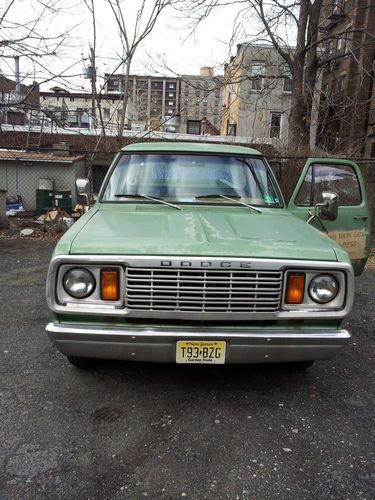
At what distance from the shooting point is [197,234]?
2.95 m

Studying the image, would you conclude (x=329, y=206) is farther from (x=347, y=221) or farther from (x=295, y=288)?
(x=295, y=288)

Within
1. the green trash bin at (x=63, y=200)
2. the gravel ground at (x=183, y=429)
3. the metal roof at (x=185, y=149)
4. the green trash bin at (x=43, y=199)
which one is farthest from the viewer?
the green trash bin at (x=43, y=199)

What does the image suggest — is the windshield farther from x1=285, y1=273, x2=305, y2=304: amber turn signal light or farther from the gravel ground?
the gravel ground

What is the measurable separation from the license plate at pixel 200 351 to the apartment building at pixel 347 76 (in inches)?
443

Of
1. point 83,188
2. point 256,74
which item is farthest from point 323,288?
point 256,74

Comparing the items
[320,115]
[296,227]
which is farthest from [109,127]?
[296,227]

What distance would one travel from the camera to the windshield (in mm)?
3941

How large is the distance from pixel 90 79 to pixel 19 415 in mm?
10362

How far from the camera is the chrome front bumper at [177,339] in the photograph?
266 centimetres

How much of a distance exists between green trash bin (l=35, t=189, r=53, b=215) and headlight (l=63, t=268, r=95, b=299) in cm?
998

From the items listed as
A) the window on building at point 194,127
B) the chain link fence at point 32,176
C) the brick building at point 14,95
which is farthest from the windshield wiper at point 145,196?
the window on building at point 194,127

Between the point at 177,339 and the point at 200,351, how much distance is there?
0.18m

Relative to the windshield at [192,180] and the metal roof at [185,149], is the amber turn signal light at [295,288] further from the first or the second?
the metal roof at [185,149]

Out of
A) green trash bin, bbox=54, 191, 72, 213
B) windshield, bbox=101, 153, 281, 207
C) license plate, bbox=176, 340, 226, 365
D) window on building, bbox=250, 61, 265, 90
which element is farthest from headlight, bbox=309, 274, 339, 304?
window on building, bbox=250, 61, 265, 90
